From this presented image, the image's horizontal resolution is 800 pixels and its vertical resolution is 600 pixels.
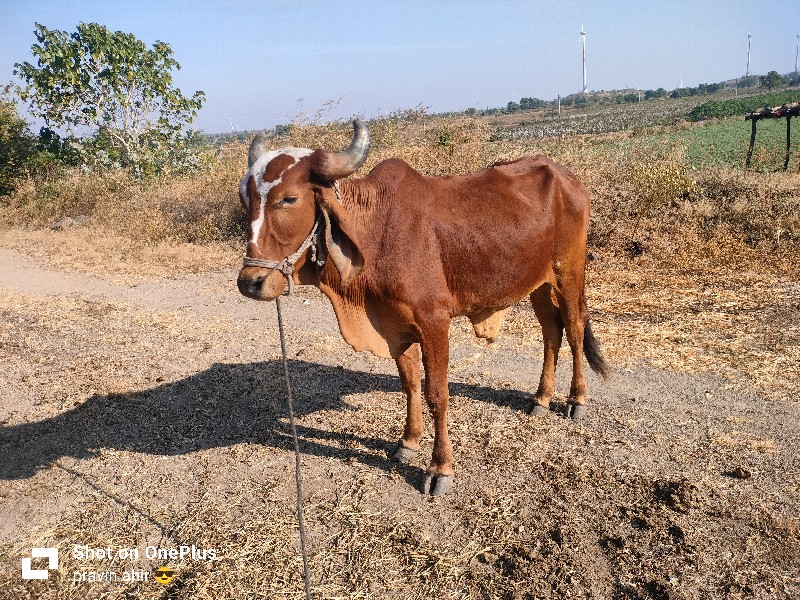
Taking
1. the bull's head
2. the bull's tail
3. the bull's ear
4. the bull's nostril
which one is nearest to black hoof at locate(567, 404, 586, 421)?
the bull's tail

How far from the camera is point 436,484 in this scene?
395 cm

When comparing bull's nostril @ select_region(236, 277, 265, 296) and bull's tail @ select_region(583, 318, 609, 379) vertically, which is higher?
bull's nostril @ select_region(236, 277, 265, 296)

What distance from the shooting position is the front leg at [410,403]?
415 centimetres

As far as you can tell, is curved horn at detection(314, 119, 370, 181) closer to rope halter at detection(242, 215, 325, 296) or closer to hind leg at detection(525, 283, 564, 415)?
rope halter at detection(242, 215, 325, 296)

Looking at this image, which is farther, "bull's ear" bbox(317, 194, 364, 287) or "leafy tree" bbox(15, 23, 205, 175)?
"leafy tree" bbox(15, 23, 205, 175)

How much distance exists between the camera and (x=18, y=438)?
489 centimetres

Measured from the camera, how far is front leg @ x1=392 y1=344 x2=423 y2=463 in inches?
163

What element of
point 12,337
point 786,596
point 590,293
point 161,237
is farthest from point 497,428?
point 161,237

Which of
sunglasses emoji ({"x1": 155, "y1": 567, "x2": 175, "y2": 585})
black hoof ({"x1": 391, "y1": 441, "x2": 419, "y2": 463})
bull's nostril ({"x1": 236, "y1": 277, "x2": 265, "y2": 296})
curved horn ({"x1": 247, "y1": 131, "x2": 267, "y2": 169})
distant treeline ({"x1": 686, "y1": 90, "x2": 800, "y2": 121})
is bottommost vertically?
sunglasses emoji ({"x1": 155, "y1": 567, "x2": 175, "y2": 585})

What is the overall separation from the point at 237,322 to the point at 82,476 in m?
3.66

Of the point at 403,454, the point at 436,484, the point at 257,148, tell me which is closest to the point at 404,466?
the point at 403,454

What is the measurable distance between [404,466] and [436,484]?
0.42 meters

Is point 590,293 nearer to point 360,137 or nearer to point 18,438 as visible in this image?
point 360,137

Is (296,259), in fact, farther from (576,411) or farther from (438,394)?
(576,411)
